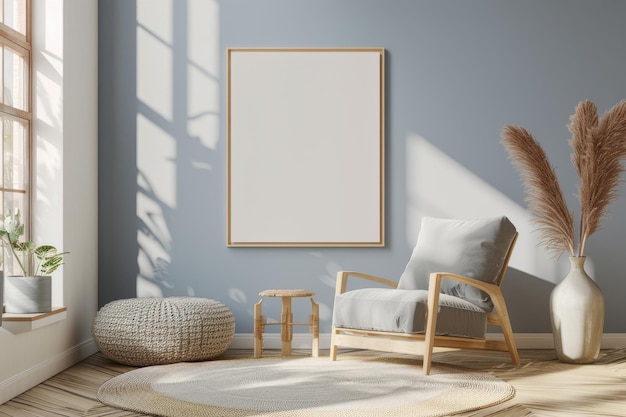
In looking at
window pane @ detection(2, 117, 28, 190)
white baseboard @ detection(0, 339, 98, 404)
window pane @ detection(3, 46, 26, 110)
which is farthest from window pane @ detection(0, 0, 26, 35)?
white baseboard @ detection(0, 339, 98, 404)

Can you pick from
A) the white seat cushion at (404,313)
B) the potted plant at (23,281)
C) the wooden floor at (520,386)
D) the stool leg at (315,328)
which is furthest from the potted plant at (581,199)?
the potted plant at (23,281)

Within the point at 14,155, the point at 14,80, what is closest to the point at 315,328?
the point at 14,155

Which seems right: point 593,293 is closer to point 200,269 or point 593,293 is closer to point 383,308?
point 383,308

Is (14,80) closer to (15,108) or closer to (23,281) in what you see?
(15,108)

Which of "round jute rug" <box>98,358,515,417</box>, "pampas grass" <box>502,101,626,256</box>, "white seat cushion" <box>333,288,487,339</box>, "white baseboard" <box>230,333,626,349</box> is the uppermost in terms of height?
"pampas grass" <box>502,101,626,256</box>

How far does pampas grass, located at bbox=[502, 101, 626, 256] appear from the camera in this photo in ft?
14.3

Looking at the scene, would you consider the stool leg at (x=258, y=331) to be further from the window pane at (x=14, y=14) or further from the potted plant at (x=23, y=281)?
the window pane at (x=14, y=14)

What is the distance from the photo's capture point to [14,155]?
403 centimetres

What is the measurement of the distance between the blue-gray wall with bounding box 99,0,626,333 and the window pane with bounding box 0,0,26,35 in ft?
2.81

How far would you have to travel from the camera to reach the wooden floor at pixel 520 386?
10.3 ft

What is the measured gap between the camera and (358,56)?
499 cm

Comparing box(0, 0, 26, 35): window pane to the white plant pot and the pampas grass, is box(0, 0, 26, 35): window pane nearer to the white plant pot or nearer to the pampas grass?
the white plant pot

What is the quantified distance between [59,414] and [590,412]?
7.27 feet

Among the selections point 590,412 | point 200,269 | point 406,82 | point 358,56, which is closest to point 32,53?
point 200,269
